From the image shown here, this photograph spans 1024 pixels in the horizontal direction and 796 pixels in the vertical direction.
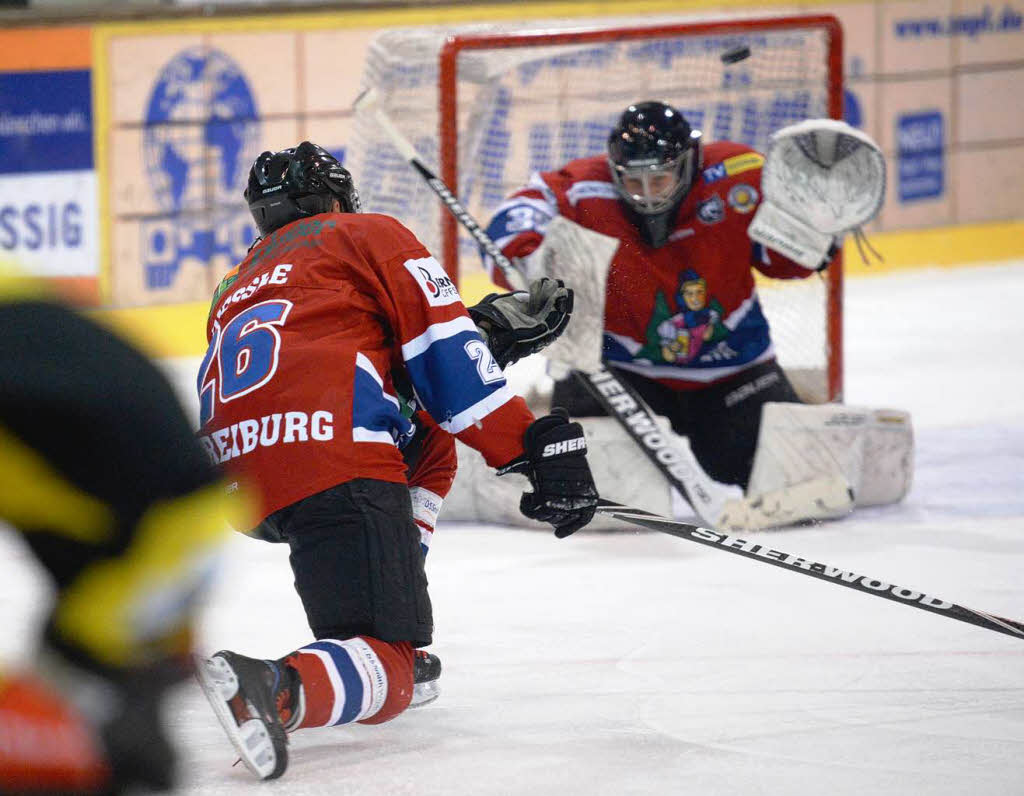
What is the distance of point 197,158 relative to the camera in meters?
6.39

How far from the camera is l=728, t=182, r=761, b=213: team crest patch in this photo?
3.79 metres

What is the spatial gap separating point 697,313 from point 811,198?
403 millimetres

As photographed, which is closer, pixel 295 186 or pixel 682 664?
pixel 295 186

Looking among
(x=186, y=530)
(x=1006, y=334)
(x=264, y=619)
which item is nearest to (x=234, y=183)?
(x=1006, y=334)

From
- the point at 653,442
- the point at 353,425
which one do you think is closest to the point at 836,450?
the point at 653,442

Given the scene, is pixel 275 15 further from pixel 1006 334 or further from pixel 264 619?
pixel 264 619

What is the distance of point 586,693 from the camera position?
241 centimetres

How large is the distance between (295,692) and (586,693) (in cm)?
62

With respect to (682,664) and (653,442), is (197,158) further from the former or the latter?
(682,664)

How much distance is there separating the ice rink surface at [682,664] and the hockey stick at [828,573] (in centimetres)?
11

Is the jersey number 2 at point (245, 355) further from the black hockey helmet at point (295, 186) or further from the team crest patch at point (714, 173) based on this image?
the team crest patch at point (714, 173)

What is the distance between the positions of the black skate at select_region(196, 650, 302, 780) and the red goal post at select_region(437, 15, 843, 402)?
2.46 meters

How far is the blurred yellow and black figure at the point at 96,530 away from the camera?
0.96 metres

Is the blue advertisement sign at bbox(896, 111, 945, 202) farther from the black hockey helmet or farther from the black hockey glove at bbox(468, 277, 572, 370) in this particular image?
the black hockey helmet
